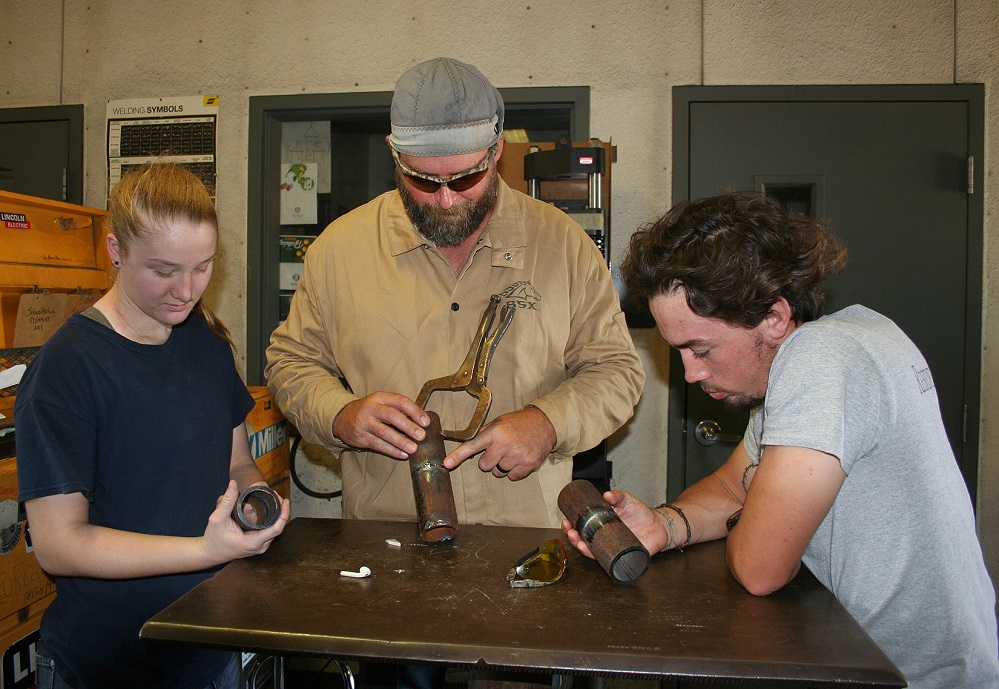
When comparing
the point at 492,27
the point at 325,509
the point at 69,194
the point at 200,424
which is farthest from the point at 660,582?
the point at 69,194

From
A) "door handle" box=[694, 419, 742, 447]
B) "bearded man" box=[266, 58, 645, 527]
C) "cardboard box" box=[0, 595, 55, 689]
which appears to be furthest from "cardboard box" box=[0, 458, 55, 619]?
"door handle" box=[694, 419, 742, 447]

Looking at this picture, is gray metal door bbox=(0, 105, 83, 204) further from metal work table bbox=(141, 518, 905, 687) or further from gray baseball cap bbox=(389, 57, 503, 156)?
metal work table bbox=(141, 518, 905, 687)

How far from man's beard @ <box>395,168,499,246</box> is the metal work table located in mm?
805

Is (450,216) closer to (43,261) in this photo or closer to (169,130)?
(43,261)

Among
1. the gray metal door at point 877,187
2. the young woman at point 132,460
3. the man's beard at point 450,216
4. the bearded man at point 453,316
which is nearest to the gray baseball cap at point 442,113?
the bearded man at point 453,316

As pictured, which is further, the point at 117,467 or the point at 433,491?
the point at 433,491

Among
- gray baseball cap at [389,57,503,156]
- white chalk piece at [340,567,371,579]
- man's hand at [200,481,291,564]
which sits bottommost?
white chalk piece at [340,567,371,579]

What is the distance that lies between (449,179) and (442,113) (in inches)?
6.1

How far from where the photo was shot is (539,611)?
116 centimetres

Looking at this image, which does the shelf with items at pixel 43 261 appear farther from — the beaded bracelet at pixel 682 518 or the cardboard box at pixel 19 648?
the beaded bracelet at pixel 682 518

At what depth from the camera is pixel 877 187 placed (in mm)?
2984

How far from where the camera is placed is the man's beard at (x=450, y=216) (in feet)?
5.98

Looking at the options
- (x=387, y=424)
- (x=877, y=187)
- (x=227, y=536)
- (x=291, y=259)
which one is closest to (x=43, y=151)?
(x=291, y=259)

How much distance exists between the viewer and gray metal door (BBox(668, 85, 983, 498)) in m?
2.95
